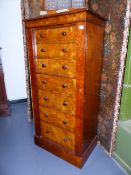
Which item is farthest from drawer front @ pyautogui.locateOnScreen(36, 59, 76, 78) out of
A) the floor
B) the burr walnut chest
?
the floor

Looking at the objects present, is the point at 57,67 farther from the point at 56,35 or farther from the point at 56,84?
the point at 56,35

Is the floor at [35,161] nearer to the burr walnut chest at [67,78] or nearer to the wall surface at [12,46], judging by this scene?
the burr walnut chest at [67,78]

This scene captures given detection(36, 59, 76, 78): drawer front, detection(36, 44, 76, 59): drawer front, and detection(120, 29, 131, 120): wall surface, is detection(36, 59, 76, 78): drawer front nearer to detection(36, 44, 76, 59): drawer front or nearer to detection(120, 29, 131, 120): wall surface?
detection(36, 44, 76, 59): drawer front

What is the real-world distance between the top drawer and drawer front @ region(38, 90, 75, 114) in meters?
0.54

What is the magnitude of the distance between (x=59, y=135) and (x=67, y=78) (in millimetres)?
710

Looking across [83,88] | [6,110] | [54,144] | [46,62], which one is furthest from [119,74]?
[6,110]

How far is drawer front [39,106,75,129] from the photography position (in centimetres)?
162

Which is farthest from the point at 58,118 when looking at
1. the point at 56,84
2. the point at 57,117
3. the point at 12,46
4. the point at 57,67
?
the point at 12,46

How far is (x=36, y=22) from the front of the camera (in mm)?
1543

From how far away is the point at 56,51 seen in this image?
4.92 feet

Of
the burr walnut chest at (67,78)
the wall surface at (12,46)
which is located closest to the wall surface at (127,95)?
the burr walnut chest at (67,78)

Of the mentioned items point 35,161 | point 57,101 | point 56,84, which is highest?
point 56,84

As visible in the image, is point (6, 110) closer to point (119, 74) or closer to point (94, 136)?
point (94, 136)

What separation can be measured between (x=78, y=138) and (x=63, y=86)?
22.3 inches
